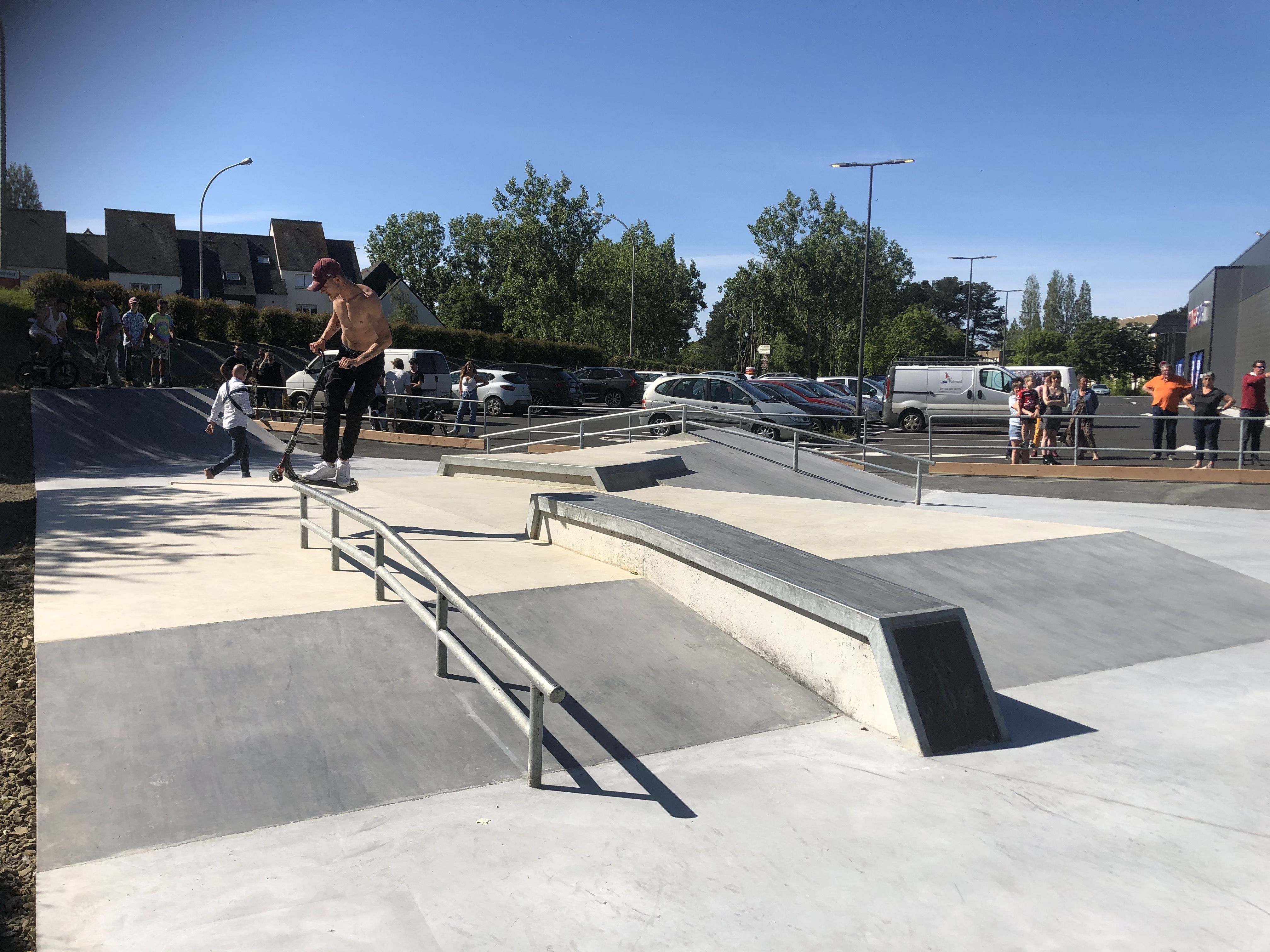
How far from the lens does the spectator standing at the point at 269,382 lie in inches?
816

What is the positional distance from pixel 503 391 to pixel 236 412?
17545 mm

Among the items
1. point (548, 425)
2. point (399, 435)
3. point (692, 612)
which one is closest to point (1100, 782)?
point (692, 612)

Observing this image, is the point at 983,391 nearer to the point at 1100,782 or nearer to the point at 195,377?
the point at 195,377

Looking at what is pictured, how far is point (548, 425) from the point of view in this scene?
15.6 meters

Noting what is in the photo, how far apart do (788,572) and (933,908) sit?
7.27 feet

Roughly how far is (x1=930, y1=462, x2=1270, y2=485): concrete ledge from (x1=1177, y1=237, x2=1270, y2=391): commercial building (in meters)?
27.7

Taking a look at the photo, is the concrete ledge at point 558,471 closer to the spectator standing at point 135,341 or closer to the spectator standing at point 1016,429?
the spectator standing at point 1016,429

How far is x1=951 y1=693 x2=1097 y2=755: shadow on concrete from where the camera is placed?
4.26 m

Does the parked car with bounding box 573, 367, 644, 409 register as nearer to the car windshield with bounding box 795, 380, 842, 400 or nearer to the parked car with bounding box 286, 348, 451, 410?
the car windshield with bounding box 795, 380, 842, 400

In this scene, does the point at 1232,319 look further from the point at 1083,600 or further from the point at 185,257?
the point at 185,257

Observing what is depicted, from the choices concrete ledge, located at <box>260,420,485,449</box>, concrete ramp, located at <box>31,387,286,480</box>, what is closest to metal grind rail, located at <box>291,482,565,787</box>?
concrete ramp, located at <box>31,387,286,480</box>

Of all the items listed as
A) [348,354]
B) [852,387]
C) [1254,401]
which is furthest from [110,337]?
[852,387]

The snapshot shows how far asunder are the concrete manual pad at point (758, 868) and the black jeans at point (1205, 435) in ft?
45.9

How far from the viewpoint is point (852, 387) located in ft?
135
